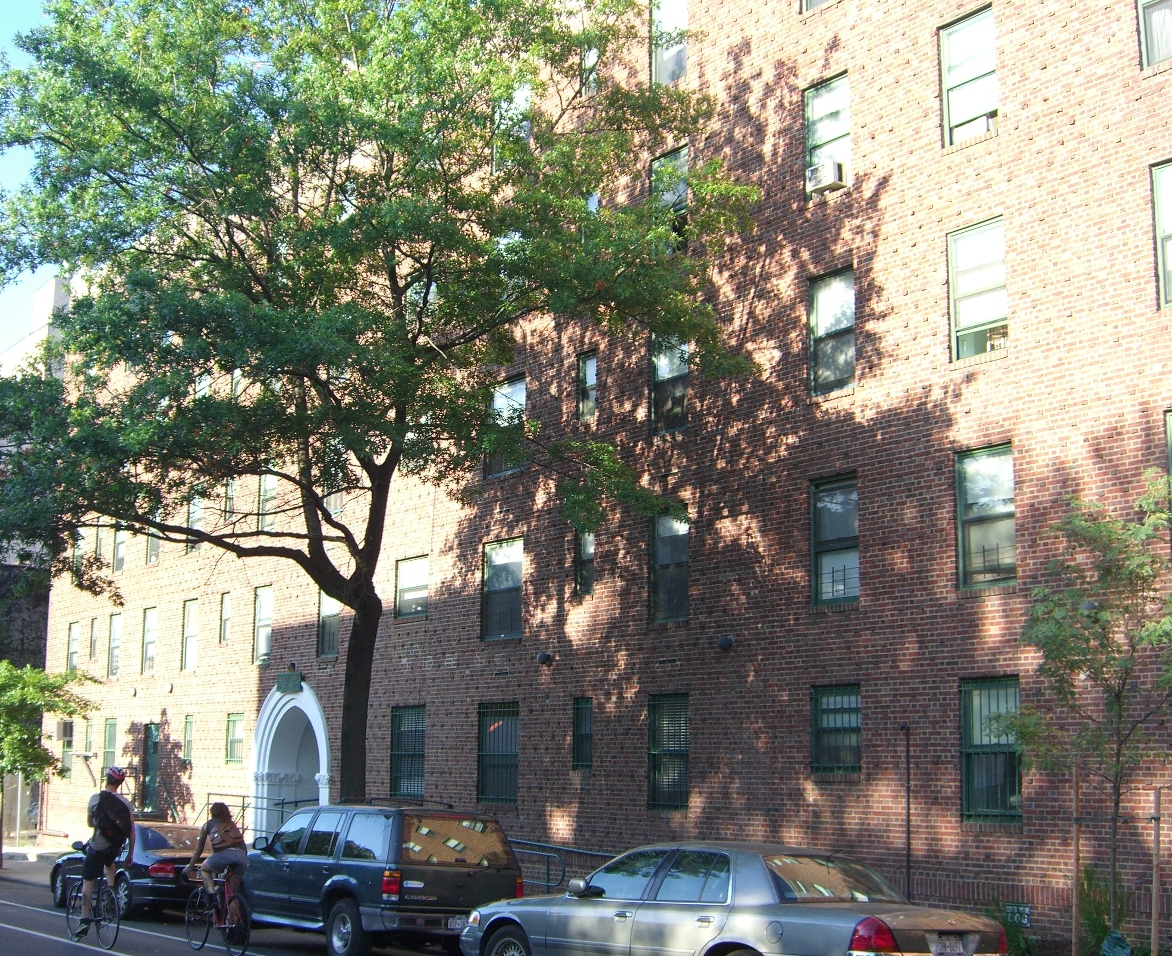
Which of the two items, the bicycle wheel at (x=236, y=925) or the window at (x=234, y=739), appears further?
the window at (x=234, y=739)

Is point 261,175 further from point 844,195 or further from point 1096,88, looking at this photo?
point 1096,88

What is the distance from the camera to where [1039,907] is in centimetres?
1566

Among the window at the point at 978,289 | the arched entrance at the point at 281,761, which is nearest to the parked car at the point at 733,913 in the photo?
the window at the point at 978,289

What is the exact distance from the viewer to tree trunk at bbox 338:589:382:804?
19969mm

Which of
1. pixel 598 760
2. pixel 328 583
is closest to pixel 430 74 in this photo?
pixel 328 583

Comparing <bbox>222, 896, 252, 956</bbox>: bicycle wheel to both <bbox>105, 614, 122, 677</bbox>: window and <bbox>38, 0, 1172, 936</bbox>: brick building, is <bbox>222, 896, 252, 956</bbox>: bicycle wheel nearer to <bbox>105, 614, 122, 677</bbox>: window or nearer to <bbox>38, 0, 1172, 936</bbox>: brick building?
<bbox>38, 0, 1172, 936</bbox>: brick building

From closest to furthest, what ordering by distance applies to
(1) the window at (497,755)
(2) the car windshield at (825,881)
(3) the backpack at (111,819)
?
(2) the car windshield at (825,881) → (3) the backpack at (111,819) → (1) the window at (497,755)

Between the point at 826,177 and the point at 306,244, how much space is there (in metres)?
7.30

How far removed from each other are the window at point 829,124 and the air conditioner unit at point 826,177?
1.4 inches

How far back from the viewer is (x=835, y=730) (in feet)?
60.7

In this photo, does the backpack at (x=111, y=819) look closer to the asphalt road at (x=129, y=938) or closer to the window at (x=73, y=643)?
the asphalt road at (x=129, y=938)

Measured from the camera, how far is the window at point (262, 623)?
104ft

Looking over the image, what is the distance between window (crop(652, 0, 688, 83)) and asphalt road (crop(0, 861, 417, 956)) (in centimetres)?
1438

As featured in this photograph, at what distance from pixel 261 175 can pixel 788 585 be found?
9.09 m
